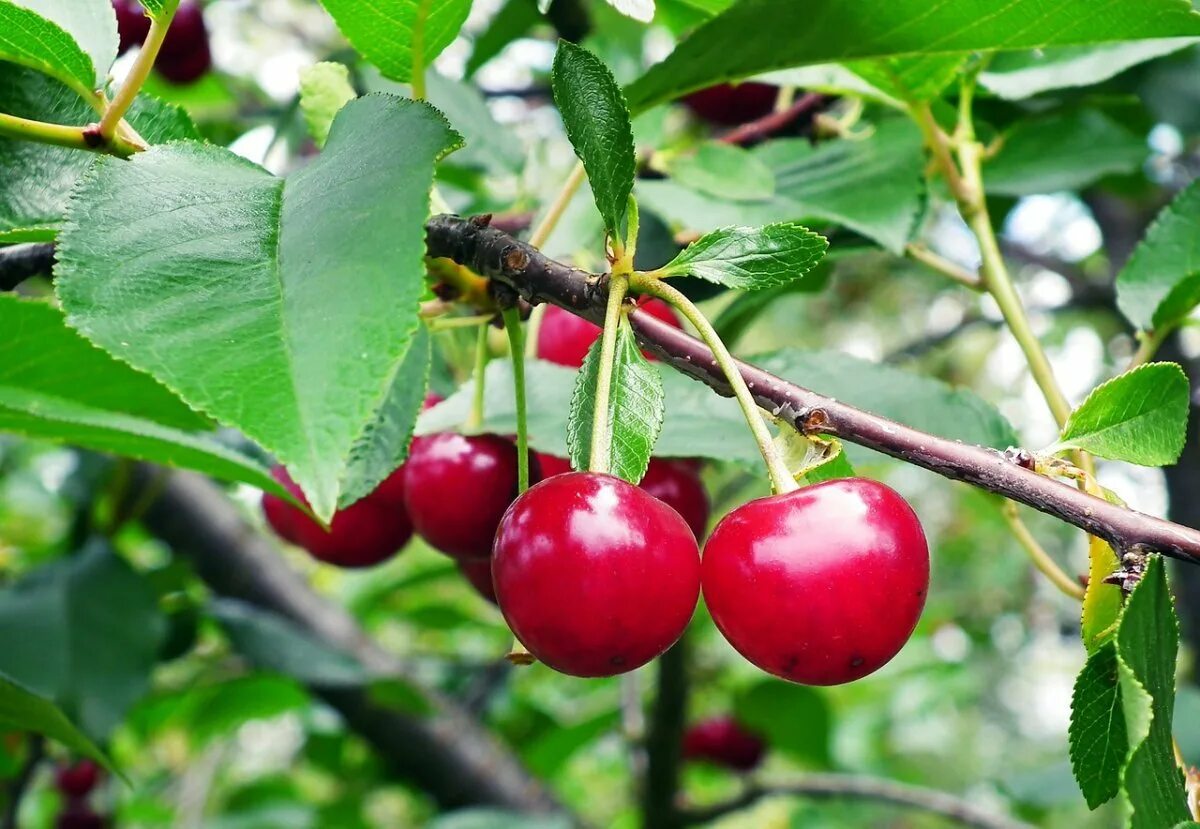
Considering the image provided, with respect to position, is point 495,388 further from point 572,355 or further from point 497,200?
point 497,200

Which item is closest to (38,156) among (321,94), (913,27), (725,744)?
(321,94)

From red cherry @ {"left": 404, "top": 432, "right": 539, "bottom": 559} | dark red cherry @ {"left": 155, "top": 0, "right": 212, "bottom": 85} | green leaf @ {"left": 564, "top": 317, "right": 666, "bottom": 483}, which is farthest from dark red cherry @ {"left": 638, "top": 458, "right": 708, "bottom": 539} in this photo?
dark red cherry @ {"left": 155, "top": 0, "right": 212, "bottom": 85}

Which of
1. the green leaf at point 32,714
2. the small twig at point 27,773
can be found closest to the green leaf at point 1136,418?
the green leaf at point 32,714

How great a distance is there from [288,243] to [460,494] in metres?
0.33

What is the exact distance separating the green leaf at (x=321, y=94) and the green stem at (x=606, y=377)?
373mm

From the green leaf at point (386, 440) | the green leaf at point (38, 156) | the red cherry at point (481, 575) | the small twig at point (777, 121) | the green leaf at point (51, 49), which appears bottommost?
the red cherry at point (481, 575)

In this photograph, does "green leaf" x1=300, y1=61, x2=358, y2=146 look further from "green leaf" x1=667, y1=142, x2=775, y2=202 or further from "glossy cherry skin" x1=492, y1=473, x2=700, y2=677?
"glossy cherry skin" x1=492, y1=473, x2=700, y2=677

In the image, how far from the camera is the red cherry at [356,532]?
992mm

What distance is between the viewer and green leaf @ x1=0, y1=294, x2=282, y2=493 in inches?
27.2

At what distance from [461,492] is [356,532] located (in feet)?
0.71

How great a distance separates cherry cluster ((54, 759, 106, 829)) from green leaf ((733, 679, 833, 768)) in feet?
4.21

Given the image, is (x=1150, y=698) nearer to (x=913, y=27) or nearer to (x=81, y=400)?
(x=913, y=27)

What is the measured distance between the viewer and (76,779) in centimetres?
217

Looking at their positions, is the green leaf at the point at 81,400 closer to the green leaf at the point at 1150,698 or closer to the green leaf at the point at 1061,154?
the green leaf at the point at 1150,698
